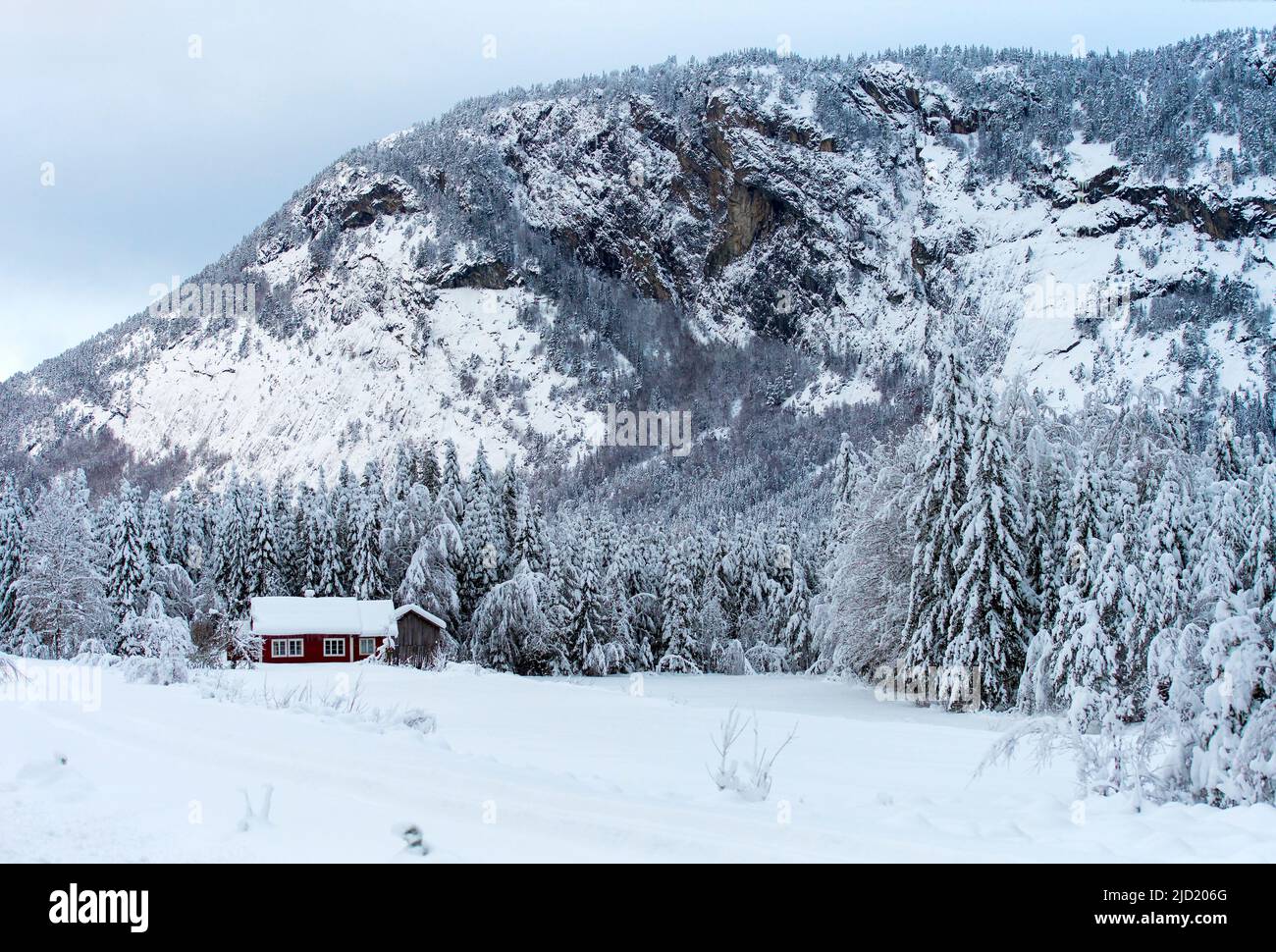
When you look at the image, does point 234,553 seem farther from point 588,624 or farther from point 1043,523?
point 1043,523

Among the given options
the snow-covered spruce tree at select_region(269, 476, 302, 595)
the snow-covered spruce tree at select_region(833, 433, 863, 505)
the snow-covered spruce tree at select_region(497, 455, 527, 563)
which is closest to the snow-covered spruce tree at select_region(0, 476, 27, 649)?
the snow-covered spruce tree at select_region(269, 476, 302, 595)

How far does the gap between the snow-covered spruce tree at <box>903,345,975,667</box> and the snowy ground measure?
19469 mm

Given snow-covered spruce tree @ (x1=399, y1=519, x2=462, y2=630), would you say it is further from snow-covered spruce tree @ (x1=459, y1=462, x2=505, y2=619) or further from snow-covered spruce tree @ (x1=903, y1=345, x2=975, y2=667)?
snow-covered spruce tree @ (x1=903, y1=345, x2=975, y2=667)

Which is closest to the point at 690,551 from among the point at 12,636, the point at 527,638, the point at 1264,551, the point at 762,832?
the point at 527,638

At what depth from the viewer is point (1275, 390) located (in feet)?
549

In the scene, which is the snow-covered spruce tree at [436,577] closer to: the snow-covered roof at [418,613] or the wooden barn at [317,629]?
the snow-covered roof at [418,613]

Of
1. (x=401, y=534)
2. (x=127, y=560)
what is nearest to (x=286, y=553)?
(x=401, y=534)

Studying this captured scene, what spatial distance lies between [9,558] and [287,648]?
15.9 m

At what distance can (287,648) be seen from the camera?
48.6 meters

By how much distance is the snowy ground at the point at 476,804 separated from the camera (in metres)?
6.02

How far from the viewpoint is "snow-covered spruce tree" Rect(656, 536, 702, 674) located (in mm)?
63438

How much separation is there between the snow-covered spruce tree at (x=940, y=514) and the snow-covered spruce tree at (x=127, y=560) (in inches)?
1574
